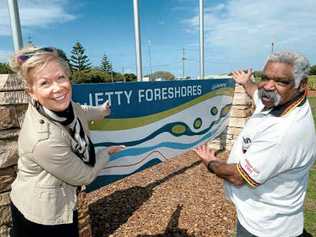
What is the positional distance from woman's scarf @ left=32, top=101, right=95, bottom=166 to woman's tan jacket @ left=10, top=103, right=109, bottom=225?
0.11ft

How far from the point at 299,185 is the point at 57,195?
5.29 ft

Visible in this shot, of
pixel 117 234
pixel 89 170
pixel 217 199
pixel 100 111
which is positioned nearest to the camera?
pixel 89 170

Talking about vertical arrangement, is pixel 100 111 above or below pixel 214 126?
above

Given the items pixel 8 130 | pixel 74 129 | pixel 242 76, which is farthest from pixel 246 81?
pixel 8 130

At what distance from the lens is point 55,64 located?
172 centimetres

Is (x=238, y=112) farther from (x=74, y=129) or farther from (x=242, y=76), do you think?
(x=74, y=129)

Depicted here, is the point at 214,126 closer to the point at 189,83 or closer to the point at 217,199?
the point at 189,83

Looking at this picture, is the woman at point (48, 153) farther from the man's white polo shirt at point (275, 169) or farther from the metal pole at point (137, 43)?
the metal pole at point (137, 43)

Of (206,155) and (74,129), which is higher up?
(74,129)

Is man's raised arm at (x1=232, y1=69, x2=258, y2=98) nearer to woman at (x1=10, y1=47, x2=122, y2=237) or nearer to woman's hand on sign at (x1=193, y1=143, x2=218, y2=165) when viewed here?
woman's hand on sign at (x1=193, y1=143, x2=218, y2=165)

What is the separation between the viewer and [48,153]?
1633 mm

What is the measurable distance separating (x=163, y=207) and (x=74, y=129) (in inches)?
108

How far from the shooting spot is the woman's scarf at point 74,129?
5.65 feet

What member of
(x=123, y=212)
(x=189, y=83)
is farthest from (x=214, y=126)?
(x=123, y=212)
